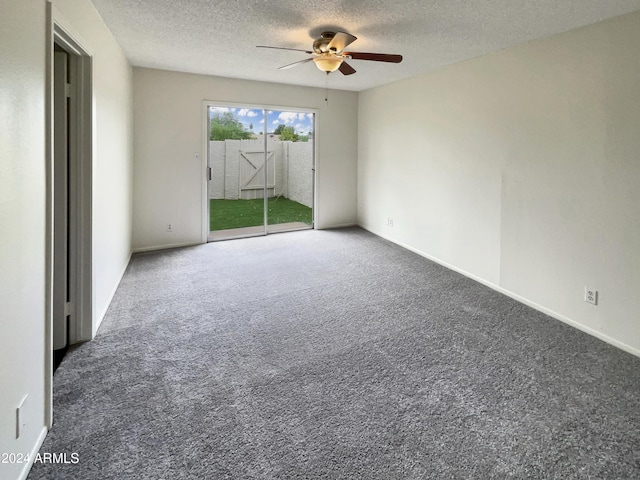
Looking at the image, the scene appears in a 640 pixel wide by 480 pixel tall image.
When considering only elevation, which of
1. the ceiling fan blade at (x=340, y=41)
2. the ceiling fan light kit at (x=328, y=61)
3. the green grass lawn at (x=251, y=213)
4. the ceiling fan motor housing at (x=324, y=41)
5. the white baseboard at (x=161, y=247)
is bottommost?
the white baseboard at (x=161, y=247)

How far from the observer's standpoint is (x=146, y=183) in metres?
5.20

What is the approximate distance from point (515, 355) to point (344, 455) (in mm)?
1581

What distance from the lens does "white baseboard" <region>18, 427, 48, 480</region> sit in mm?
1531

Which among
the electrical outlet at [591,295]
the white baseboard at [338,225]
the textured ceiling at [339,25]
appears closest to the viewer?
the textured ceiling at [339,25]

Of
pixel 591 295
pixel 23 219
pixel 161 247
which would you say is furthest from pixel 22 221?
pixel 161 247

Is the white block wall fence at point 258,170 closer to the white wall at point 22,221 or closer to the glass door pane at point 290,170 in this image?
the glass door pane at point 290,170

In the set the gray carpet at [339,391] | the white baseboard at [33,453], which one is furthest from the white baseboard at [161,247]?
the white baseboard at [33,453]

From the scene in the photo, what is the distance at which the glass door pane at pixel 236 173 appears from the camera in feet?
19.1

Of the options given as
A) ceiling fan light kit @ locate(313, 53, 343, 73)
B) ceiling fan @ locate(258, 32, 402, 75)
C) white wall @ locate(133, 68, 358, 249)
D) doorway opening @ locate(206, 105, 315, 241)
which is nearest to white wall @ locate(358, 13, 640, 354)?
ceiling fan @ locate(258, 32, 402, 75)

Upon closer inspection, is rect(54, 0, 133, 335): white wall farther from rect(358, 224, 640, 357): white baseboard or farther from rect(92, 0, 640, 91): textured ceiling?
rect(358, 224, 640, 357): white baseboard

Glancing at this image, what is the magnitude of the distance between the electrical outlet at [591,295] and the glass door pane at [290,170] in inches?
175

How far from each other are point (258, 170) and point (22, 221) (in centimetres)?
512

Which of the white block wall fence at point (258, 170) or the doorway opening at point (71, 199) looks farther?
the white block wall fence at point (258, 170)

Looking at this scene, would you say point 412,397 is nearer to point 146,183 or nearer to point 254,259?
point 254,259
